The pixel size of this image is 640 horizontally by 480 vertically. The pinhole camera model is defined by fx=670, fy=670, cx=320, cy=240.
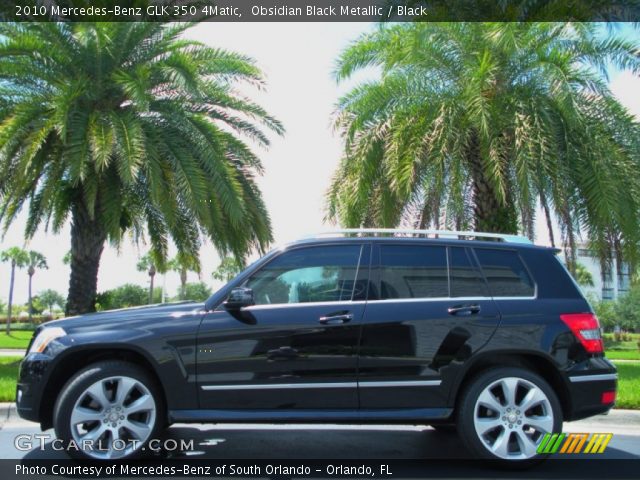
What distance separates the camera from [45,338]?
5.26 metres

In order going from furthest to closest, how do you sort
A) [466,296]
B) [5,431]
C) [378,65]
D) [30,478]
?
[378,65]
[5,431]
[466,296]
[30,478]

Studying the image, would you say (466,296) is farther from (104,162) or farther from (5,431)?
(104,162)

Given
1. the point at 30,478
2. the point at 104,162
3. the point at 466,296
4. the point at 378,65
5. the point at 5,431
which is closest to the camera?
the point at 30,478

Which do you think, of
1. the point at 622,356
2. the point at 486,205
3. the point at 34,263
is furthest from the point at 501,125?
the point at 34,263

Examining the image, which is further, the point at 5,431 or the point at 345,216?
the point at 345,216

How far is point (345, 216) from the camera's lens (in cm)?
1405

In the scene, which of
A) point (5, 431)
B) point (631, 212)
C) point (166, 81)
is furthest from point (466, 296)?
point (166, 81)

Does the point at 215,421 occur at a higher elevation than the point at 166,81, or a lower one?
lower

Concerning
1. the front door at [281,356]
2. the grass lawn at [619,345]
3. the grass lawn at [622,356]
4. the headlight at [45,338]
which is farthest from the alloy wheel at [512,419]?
the grass lawn at [619,345]

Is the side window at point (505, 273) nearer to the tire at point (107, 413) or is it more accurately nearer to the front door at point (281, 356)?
the front door at point (281, 356)

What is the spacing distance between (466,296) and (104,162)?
840cm

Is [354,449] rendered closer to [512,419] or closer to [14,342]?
[512,419]

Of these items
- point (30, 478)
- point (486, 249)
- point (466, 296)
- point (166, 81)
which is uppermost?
point (166, 81)

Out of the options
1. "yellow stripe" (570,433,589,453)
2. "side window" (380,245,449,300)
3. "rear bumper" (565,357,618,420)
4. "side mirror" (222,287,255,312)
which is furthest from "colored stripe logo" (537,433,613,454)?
"side mirror" (222,287,255,312)
